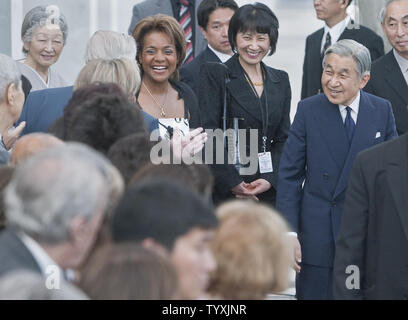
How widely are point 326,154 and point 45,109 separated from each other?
5.12 ft

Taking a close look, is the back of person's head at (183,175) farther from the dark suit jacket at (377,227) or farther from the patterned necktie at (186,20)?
the patterned necktie at (186,20)

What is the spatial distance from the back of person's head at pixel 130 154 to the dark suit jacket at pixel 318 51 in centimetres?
369

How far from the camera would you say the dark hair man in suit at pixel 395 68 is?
646 cm

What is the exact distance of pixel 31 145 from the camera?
3809 millimetres

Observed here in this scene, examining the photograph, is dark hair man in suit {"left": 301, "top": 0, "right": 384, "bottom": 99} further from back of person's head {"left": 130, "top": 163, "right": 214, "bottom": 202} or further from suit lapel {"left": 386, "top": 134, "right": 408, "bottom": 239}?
back of person's head {"left": 130, "top": 163, "right": 214, "bottom": 202}

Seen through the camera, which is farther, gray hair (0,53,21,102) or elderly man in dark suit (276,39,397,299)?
elderly man in dark suit (276,39,397,299)

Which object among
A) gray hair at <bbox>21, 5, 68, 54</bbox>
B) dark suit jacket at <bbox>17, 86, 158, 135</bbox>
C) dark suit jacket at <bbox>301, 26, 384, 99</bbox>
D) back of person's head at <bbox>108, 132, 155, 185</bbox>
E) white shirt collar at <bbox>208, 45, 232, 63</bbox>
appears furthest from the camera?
dark suit jacket at <bbox>301, 26, 384, 99</bbox>

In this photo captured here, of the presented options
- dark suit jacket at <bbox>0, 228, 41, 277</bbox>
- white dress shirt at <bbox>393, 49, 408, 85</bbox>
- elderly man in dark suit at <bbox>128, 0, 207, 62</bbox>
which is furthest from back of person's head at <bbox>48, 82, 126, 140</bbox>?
elderly man in dark suit at <bbox>128, 0, 207, 62</bbox>

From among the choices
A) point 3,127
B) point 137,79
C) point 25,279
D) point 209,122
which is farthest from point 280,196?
point 25,279

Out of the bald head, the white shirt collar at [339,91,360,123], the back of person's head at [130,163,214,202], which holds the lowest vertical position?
the back of person's head at [130,163,214,202]

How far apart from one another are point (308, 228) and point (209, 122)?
947 millimetres

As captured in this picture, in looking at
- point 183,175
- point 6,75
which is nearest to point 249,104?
point 6,75

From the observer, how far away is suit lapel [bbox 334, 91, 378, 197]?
546cm

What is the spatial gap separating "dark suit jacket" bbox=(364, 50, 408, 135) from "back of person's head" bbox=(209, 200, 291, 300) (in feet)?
11.7
